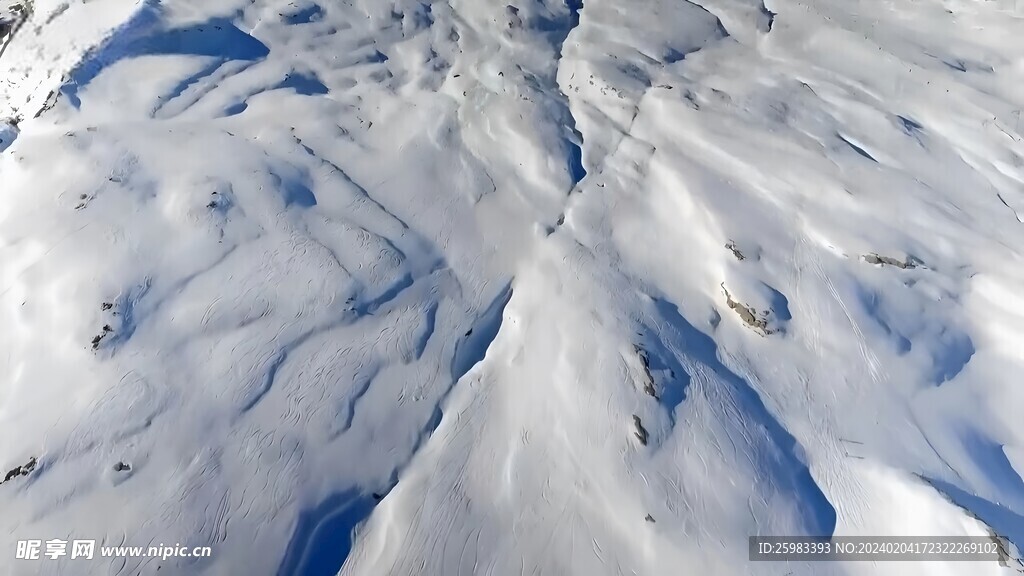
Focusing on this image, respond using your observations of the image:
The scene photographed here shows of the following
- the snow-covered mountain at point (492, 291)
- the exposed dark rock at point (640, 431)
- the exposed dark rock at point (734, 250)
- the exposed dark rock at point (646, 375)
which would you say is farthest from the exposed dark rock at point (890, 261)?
the exposed dark rock at point (640, 431)

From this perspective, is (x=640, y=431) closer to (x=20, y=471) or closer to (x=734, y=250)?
(x=734, y=250)

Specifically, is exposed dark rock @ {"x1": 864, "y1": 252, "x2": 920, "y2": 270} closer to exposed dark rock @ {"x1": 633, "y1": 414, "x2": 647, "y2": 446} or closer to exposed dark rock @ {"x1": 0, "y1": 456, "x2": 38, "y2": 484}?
exposed dark rock @ {"x1": 633, "y1": 414, "x2": 647, "y2": 446}

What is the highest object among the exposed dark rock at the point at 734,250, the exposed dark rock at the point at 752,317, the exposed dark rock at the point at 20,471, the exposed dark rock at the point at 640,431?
the exposed dark rock at the point at 734,250

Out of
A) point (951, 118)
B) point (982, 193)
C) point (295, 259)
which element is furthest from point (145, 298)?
point (951, 118)

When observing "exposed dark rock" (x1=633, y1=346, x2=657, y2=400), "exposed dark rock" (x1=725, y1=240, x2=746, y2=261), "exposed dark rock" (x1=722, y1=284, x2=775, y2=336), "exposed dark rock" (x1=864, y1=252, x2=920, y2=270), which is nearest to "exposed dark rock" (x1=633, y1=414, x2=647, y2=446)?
"exposed dark rock" (x1=633, y1=346, x2=657, y2=400)

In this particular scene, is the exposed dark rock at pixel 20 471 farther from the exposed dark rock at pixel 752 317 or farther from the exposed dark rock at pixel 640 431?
the exposed dark rock at pixel 752 317

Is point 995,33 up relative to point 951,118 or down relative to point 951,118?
up

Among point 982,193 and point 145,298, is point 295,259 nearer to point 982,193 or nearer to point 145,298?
point 145,298

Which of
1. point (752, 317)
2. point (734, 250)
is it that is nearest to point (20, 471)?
point (752, 317)

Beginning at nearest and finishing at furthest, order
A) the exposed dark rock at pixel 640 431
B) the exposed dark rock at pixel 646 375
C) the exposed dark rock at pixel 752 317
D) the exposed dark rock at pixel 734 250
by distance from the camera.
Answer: the exposed dark rock at pixel 640 431 → the exposed dark rock at pixel 646 375 → the exposed dark rock at pixel 752 317 → the exposed dark rock at pixel 734 250
